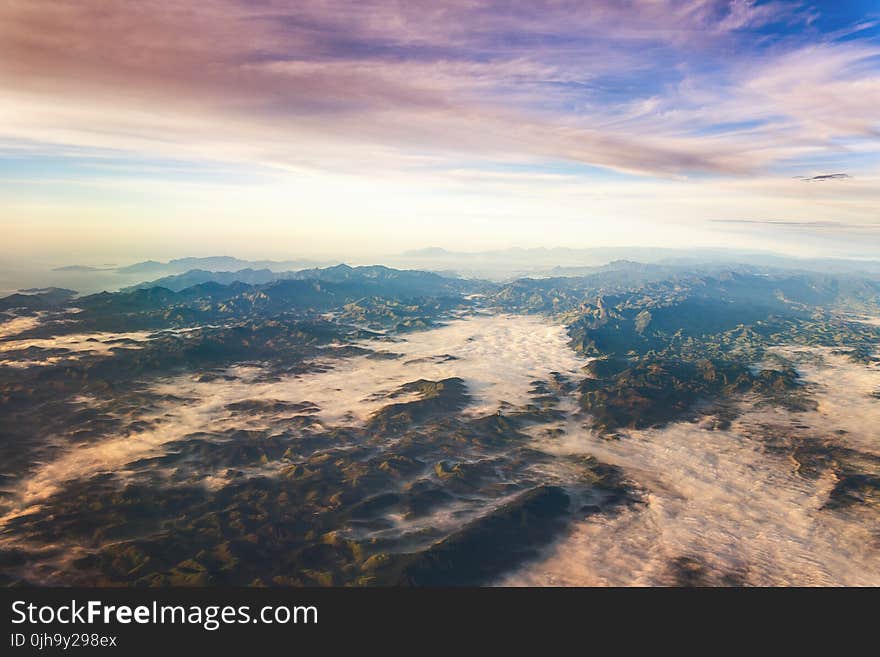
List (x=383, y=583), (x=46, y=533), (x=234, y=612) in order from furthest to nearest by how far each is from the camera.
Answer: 1. (x=46, y=533)
2. (x=383, y=583)
3. (x=234, y=612)

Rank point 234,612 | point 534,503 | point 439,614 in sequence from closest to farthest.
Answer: point 439,614, point 234,612, point 534,503

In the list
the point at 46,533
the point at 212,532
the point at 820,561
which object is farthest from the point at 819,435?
the point at 46,533

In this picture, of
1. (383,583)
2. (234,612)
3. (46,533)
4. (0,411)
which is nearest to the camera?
(234,612)

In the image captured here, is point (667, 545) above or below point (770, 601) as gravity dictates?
below

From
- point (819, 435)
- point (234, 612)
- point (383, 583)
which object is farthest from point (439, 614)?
point (819, 435)

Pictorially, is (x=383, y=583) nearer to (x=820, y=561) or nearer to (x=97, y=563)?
(x=97, y=563)

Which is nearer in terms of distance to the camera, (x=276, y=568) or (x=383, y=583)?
(x=383, y=583)

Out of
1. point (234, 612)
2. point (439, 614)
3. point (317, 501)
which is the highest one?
point (439, 614)

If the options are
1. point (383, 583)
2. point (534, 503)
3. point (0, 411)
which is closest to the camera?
point (383, 583)

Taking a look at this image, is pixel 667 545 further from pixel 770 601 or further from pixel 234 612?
pixel 234 612
